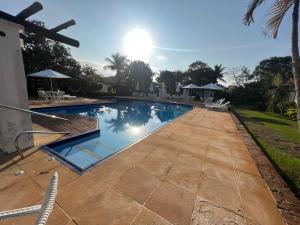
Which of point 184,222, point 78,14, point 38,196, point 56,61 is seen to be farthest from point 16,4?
point 56,61

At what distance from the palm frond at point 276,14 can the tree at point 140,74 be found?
85.9 ft

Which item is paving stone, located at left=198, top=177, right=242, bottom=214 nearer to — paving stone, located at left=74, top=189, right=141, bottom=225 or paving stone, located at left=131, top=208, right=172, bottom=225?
paving stone, located at left=131, top=208, right=172, bottom=225

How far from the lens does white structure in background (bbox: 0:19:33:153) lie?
318 centimetres

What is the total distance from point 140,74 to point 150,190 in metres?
27.4

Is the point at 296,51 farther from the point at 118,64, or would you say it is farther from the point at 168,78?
the point at 168,78

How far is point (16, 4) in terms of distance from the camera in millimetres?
3844

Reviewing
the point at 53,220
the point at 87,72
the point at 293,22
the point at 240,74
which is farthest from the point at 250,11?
the point at 240,74

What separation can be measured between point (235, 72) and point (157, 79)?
647 inches

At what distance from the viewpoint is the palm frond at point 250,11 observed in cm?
327

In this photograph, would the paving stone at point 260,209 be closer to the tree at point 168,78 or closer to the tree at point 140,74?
the tree at point 140,74

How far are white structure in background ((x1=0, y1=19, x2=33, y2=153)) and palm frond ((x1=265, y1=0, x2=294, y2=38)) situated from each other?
5.04m

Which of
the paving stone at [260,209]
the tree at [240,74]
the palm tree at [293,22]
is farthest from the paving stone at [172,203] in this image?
the tree at [240,74]

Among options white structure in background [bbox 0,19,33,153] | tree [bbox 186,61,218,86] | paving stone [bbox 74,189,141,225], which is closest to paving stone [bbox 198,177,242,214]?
paving stone [bbox 74,189,141,225]

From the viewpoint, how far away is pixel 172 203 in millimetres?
2316
